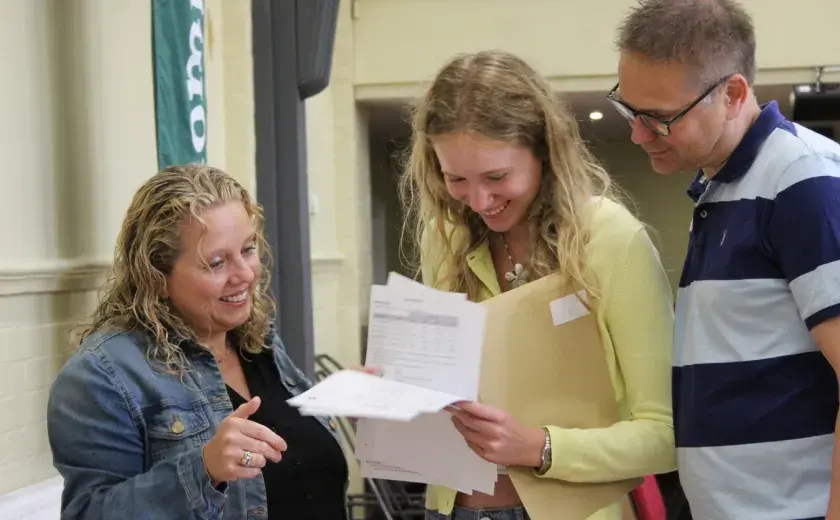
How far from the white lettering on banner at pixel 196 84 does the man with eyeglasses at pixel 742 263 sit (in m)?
2.42

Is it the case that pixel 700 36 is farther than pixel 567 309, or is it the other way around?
pixel 567 309

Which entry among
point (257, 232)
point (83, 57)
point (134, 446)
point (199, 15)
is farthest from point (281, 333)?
point (134, 446)

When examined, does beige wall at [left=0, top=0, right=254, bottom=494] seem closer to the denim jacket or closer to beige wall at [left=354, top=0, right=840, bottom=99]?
the denim jacket

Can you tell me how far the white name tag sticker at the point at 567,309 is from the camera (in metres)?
1.54

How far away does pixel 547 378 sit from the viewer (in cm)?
158

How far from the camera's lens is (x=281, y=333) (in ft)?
14.4

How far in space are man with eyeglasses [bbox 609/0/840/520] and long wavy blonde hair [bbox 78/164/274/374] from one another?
0.86 meters

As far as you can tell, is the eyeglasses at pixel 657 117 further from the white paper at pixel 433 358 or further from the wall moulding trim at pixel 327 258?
the wall moulding trim at pixel 327 258

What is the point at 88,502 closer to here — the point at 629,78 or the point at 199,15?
the point at 629,78

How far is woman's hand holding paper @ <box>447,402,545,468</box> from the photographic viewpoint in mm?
1466

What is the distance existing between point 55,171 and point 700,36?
1.96 m

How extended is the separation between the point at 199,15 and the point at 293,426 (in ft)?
7.37

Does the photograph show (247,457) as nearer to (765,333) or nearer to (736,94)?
(765,333)

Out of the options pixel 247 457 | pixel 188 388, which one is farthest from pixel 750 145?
pixel 188 388
